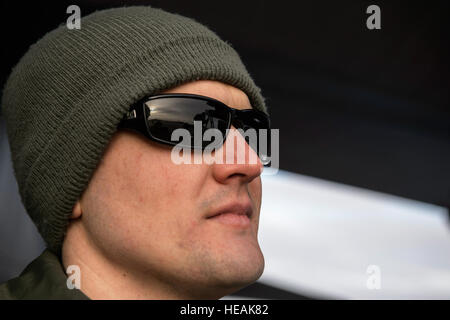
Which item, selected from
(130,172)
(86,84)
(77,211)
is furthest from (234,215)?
(86,84)

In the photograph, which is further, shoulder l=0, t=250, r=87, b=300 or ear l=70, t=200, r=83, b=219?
ear l=70, t=200, r=83, b=219

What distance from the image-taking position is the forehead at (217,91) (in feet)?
4.62

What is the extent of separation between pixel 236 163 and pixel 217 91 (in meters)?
A: 0.28

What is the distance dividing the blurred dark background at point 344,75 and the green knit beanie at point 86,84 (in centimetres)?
185

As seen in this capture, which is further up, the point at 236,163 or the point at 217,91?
the point at 217,91

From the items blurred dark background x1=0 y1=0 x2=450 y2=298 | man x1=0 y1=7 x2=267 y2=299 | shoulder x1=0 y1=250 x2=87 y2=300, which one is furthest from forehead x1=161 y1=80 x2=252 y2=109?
blurred dark background x1=0 y1=0 x2=450 y2=298

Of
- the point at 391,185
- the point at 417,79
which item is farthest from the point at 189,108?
the point at 391,185

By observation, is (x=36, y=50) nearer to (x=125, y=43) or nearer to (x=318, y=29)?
(x=125, y=43)

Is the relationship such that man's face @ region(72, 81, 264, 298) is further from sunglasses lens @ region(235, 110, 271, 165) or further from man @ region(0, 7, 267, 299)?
sunglasses lens @ region(235, 110, 271, 165)

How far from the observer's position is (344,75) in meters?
4.18

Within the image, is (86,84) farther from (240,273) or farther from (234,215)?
(240,273)

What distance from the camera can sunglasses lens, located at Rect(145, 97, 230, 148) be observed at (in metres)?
1.33

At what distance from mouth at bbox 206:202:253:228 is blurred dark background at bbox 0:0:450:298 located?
7.97ft

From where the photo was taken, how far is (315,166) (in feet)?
18.0
